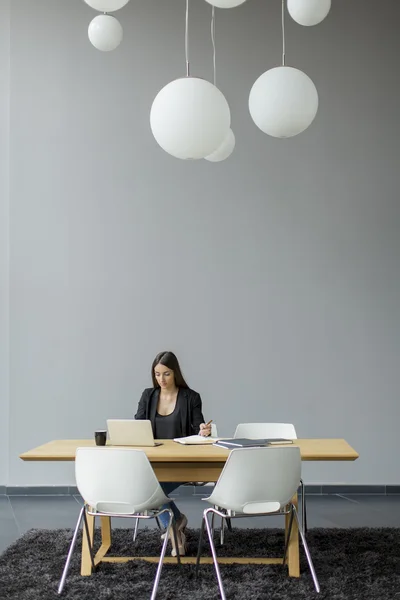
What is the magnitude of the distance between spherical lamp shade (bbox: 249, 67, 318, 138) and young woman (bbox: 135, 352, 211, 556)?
6.89ft

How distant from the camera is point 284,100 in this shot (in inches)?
116

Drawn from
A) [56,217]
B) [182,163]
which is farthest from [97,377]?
[182,163]

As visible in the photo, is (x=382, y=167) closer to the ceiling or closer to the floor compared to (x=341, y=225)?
closer to the ceiling

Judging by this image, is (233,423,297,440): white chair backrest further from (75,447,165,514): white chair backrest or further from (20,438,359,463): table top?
(75,447,165,514): white chair backrest

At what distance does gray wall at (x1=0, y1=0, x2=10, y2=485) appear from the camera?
252 inches

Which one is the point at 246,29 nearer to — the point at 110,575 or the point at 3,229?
the point at 3,229

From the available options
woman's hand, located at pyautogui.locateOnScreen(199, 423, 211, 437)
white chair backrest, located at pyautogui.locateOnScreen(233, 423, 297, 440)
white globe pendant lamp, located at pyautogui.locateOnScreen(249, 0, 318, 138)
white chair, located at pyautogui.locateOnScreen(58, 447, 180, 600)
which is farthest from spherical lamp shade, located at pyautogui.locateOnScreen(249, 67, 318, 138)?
white chair backrest, located at pyautogui.locateOnScreen(233, 423, 297, 440)

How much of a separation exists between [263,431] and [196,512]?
1153 millimetres

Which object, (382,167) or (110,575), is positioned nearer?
(110,575)

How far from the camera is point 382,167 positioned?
648 centimetres

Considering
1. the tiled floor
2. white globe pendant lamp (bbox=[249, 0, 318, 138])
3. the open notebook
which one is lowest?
the tiled floor

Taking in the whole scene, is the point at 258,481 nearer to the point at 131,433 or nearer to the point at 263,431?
the point at 131,433

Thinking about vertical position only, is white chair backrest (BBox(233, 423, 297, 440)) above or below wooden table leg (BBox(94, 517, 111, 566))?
above

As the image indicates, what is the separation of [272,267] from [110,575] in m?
3.26
